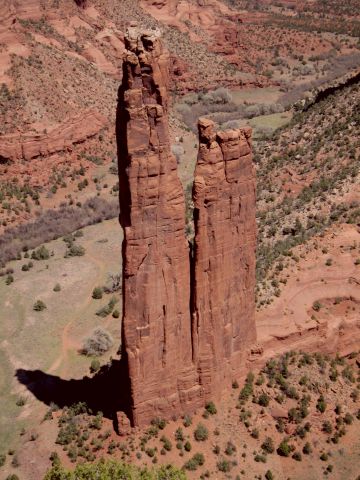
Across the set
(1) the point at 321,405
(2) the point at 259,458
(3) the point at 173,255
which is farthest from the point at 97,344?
(1) the point at 321,405

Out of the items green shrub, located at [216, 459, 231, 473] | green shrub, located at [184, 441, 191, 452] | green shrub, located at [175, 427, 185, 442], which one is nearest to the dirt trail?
green shrub, located at [175, 427, 185, 442]

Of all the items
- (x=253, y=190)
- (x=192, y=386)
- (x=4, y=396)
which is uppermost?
(x=253, y=190)

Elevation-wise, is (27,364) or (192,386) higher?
(192,386)

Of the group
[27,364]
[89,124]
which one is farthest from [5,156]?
[27,364]

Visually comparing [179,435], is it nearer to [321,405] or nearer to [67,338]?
[321,405]

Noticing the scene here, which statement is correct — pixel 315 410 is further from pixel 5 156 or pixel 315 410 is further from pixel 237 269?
pixel 5 156

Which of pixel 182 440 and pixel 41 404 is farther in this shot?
pixel 41 404
